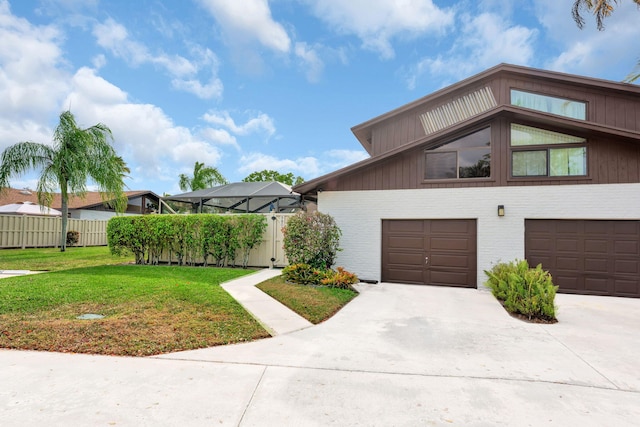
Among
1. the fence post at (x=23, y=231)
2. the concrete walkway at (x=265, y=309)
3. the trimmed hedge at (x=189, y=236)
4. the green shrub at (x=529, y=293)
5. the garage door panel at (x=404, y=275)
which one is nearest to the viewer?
the concrete walkway at (x=265, y=309)

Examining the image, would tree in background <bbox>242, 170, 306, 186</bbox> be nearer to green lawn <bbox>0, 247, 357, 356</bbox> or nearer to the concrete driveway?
green lawn <bbox>0, 247, 357, 356</bbox>

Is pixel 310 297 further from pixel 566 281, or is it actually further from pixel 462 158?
pixel 566 281

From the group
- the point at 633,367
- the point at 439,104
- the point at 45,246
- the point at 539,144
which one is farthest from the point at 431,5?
the point at 45,246

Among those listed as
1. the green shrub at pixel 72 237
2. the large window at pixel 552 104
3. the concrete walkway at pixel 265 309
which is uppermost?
the large window at pixel 552 104

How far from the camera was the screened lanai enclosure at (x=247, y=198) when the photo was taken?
49.6ft

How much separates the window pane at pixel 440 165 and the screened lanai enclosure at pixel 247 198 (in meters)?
7.11

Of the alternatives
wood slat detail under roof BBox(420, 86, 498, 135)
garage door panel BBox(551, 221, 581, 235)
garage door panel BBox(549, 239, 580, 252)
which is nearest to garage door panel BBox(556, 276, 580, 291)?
garage door panel BBox(549, 239, 580, 252)

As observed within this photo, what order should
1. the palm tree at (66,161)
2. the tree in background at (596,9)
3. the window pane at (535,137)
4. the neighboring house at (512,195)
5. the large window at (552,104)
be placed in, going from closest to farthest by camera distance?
the neighboring house at (512,195) < the window pane at (535,137) < the large window at (552,104) < the tree in background at (596,9) < the palm tree at (66,161)

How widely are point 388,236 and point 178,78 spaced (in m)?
12.8

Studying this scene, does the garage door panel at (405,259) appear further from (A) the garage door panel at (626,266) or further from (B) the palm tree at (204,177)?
(B) the palm tree at (204,177)

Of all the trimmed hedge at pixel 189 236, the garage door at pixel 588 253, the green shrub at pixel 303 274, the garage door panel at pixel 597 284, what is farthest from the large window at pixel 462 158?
the trimmed hedge at pixel 189 236

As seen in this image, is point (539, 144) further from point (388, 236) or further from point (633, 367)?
point (633, 367)

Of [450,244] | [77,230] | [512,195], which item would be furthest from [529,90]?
[77,230]

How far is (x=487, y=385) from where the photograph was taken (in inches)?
125
